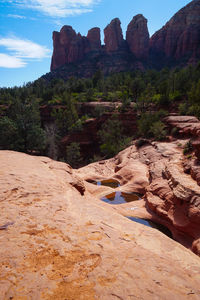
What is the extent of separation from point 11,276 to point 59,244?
848 millimetres

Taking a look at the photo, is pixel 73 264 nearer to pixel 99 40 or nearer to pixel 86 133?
pixel 86 133

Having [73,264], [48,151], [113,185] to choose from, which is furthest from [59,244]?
[48,151]

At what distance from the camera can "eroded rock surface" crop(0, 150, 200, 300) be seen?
6.63ft

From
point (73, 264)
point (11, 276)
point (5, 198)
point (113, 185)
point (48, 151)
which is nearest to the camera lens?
point (11, 276)

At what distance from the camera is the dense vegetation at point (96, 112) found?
24.1 meters

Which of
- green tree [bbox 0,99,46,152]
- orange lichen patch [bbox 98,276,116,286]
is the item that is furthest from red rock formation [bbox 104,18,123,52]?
orange lichen patch [bbox 98,276,116,286]

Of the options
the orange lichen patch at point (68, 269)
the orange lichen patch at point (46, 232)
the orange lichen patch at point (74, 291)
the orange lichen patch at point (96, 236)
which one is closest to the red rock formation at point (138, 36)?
the orange lichen patch at point (96, 236)

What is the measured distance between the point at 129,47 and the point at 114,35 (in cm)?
972

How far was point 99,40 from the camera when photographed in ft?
311

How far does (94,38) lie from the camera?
309 ft

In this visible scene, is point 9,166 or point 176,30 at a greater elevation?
point 176,30

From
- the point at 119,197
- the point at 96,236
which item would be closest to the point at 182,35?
the point at 119,197

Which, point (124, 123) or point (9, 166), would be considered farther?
point (124, 123)

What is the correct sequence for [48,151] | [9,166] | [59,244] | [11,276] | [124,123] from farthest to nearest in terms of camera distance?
[124,123]
[48,151]
[9,166]
[59,244]
[11,276]
